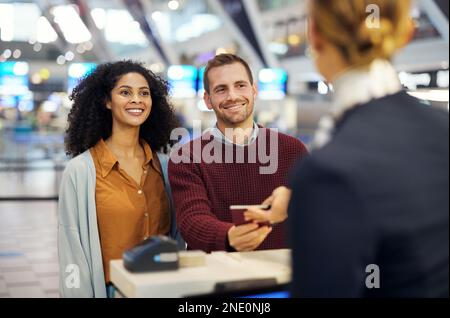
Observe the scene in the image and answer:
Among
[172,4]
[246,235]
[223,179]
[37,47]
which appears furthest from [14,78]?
[37,47]

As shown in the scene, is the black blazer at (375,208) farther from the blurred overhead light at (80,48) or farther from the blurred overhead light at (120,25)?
the blurred overhead light at (80,48)

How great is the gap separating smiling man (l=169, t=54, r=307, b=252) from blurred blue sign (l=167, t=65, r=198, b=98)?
1041cm

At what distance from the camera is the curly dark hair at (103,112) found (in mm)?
2963

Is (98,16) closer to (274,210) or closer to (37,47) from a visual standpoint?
(37,47)

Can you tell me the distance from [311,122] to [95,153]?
12.8m

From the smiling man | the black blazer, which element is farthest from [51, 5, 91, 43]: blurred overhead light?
the black blazer

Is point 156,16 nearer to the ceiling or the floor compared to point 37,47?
nearer to the floor

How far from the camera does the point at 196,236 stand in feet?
7.45

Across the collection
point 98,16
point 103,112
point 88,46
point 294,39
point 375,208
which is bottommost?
point 375,208

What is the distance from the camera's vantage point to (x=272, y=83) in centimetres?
1313

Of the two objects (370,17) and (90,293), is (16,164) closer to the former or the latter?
(90,293)

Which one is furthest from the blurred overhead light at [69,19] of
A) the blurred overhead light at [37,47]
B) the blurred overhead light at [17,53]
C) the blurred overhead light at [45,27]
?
the blurred overhead light at [37,47]

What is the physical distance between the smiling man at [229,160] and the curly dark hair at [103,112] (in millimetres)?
344

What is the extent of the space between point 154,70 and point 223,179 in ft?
16.4
